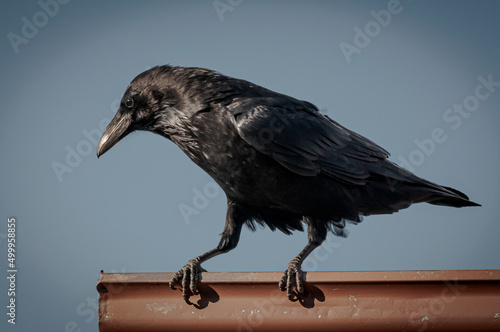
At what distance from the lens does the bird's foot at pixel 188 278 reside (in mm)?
2869

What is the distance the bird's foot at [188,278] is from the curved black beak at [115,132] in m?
1.10

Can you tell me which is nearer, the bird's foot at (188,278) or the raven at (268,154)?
the bird's foot at (188,278)

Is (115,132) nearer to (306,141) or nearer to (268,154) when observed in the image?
(268,154)

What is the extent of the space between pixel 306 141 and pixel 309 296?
163cm

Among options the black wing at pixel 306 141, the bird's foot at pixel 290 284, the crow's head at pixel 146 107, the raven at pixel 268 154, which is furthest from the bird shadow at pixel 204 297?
the crow's head at pixel 146 107

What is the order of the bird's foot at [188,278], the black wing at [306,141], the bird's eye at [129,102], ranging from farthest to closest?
1. the bird's eye at [129,102]
2. the black wing at [306,141]
3. the bird's foot at [188,278]

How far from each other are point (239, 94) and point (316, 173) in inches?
29.1

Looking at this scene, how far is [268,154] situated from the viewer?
156 inches

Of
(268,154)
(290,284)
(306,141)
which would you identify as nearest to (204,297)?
(290,284)

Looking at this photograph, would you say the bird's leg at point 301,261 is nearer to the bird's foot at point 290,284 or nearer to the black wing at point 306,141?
the bird's foot at point 290,284

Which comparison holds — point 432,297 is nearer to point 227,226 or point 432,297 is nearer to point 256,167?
point 256,167

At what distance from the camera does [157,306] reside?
2.83m
